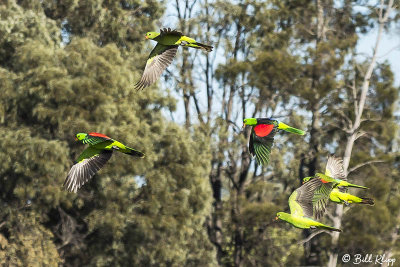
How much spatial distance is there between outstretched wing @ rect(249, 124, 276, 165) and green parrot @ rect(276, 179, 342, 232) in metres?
0.53

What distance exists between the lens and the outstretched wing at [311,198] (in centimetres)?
772

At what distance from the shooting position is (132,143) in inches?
805

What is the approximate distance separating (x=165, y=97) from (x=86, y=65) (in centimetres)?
310

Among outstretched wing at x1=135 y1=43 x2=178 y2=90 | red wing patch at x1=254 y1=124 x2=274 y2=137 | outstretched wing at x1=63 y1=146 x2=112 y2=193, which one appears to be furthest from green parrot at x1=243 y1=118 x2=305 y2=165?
outstretched wing at x1=63 y1=146 x2=112 y2=193

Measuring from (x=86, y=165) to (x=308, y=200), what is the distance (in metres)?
2.72

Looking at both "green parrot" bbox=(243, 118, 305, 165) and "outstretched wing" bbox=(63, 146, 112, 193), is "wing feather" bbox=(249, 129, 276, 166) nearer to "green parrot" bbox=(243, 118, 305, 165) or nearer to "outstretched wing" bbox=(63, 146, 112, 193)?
"green parrot" bbox=(243, 118, 305, 165)

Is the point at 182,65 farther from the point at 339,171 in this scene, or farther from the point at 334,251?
the point at 339,171

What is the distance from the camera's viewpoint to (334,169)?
364 inches

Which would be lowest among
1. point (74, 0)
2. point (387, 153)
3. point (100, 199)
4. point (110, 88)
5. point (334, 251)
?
point (334, 251)

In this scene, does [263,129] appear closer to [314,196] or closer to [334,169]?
[314,196]

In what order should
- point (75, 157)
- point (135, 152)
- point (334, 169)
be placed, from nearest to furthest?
1. point (135, 152)
2. point (334, 169)
3. point (75, 157)

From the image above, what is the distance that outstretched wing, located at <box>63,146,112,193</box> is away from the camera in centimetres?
879

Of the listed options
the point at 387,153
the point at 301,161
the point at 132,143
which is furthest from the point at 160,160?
the point at 387,153

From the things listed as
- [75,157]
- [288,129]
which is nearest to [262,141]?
[288,129]
